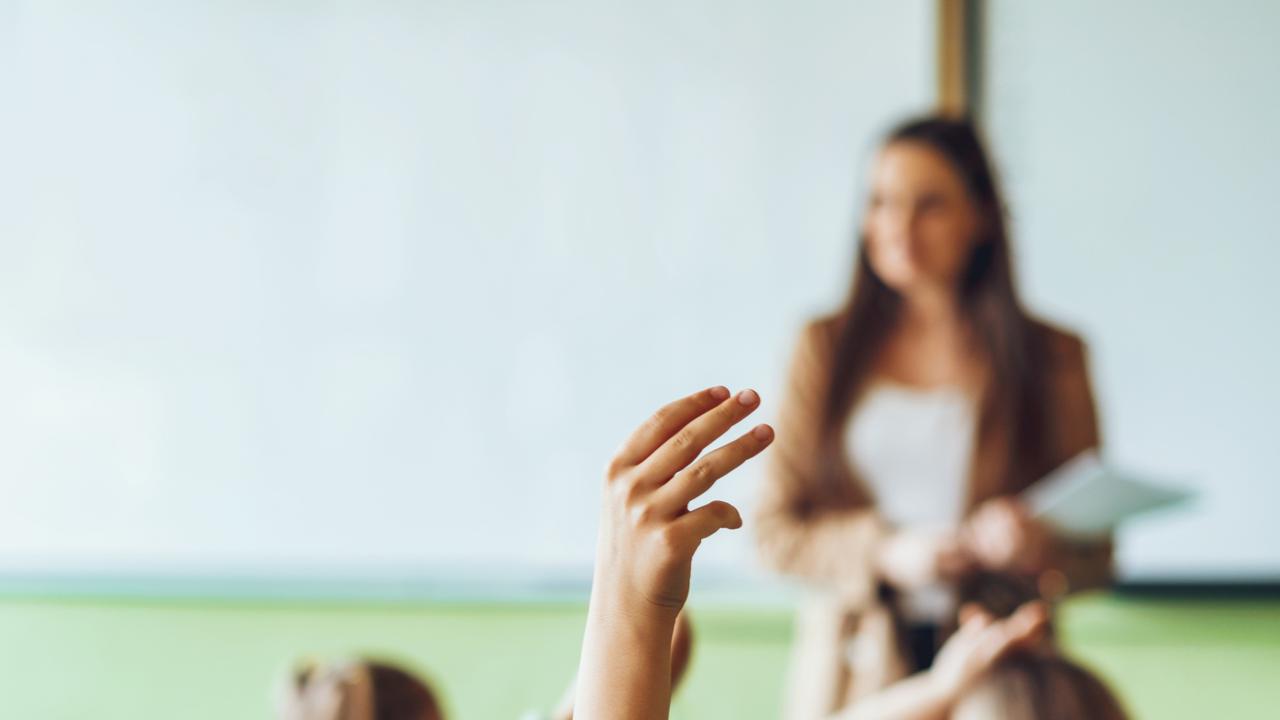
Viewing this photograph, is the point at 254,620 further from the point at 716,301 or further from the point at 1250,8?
the point at 1250,8

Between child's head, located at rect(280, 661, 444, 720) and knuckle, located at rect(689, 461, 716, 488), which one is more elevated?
knuckle, located at rect(689, 461, 716, 488)

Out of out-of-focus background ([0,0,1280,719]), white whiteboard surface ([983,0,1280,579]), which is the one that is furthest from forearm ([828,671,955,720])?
white whiteboard surface ([983,0,1280,579])

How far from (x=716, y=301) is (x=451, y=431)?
1.98 ft

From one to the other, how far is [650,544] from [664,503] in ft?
0.08

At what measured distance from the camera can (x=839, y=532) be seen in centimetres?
174

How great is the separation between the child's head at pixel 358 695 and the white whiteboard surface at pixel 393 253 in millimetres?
1203

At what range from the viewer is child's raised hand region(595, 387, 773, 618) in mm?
Answer: 661

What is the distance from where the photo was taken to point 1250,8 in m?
2.38

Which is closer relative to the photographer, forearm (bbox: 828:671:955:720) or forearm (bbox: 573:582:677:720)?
forearm (bbox: 573:582:677:720)

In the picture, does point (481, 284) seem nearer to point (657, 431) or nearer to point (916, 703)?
point (916, 703)

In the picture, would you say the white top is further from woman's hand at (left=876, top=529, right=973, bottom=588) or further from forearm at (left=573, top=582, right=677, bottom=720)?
forearm at (left=573, top=582, right=677, bottom=720)

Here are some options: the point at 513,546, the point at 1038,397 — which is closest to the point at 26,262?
the point at 513,546

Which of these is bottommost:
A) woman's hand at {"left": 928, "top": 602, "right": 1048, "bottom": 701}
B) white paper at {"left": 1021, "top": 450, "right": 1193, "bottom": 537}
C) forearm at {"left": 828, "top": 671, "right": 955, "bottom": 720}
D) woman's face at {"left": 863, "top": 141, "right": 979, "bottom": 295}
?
forearm at {"left": 828, "top": 671, "right": 955, "bottom": 720}

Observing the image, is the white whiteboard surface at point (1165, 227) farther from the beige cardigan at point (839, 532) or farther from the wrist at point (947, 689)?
the wrist at point (947, 689)
